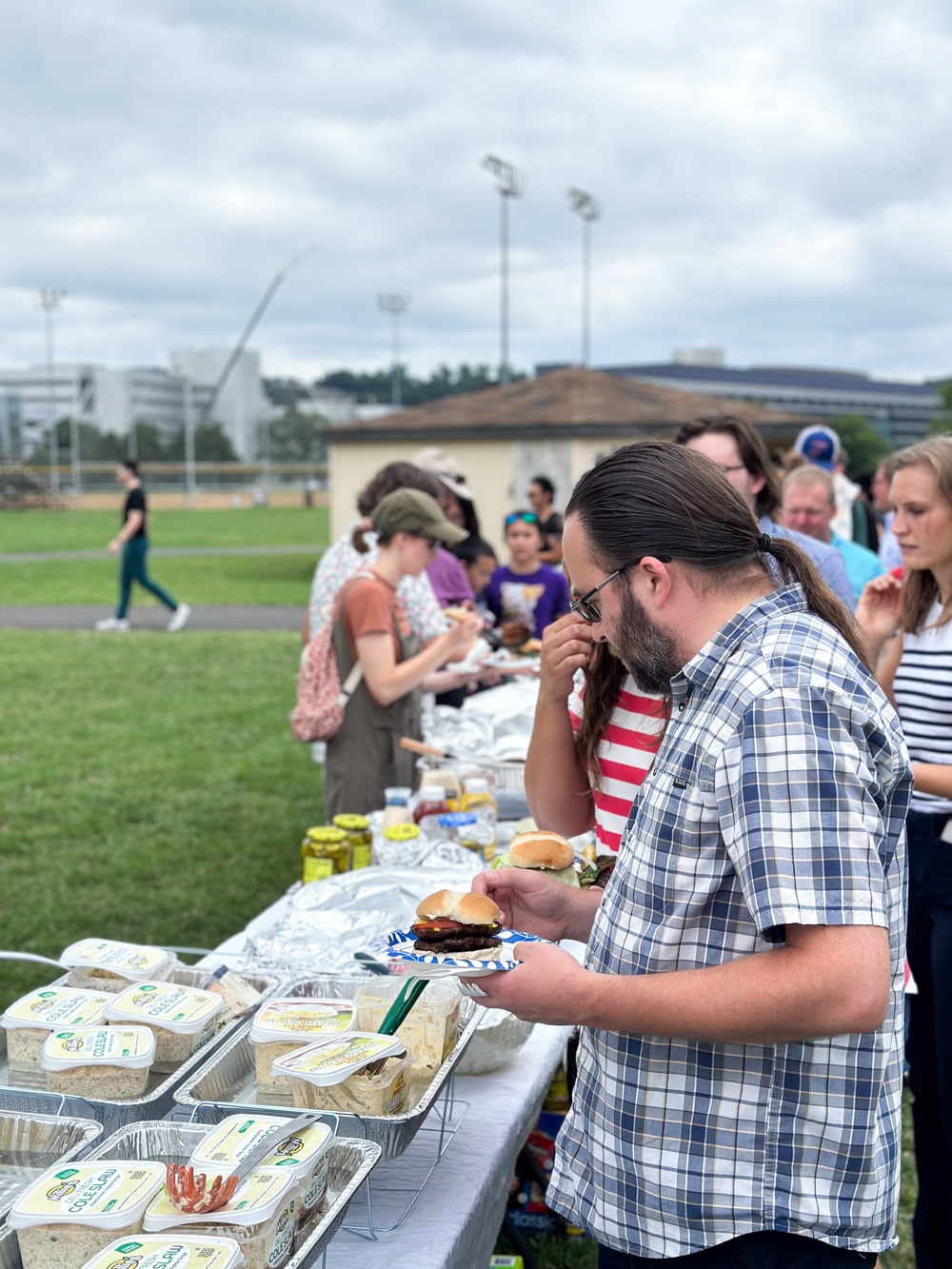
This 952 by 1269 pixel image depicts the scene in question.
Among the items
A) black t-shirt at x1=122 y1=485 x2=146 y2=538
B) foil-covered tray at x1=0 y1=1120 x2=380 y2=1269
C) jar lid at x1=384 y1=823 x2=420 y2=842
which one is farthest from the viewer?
black t-shirt at x1=122 y1=485 x2=146 y2=538

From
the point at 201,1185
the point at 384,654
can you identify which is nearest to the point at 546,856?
the point at 201,1185

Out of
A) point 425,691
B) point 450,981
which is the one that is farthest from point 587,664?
point 425,691

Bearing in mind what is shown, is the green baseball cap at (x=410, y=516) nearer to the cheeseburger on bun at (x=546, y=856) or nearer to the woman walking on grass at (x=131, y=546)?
the cheeseburger on bun at (x=546, y=856)

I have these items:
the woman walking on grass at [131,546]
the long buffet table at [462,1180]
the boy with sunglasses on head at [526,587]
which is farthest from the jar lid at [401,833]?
the woman walking on grass at [131,546]

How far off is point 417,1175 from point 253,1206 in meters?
0.60

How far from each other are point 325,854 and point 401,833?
228mm

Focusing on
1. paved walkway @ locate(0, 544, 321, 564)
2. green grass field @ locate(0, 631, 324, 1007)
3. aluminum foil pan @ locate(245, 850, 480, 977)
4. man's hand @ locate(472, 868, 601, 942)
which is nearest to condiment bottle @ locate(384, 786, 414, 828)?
aluminum foil pan @ locate(245, 850, 480, 977)

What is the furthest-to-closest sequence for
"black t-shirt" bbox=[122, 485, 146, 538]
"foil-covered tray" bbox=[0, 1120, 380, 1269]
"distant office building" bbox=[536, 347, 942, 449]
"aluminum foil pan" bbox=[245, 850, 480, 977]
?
"distant office building" bbox=[536, 347, 942, 449]
"black t-shirt" bbox=[122, 485, 146, 538]
"aluminum foil pan" bbox=[245, 850, 480, 977]
"foil-covered tray" bbox=[0, 1120, 380, 1269]

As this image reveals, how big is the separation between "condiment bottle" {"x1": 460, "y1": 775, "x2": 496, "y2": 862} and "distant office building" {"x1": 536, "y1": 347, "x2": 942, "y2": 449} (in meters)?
74.4

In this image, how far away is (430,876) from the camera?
2760 mm

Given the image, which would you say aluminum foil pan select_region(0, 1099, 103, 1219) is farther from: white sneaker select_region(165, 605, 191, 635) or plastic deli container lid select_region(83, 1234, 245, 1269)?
white sneaker select_region(165, 605, 191, 635)

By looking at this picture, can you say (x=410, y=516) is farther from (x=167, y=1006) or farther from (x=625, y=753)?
(x=167, y=1006)

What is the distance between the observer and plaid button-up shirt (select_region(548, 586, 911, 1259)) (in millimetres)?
1210

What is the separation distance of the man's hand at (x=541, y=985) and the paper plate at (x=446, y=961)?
0.04ft
